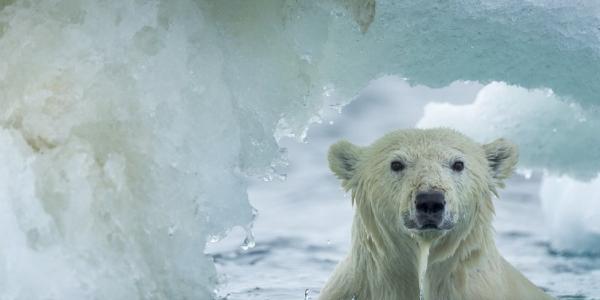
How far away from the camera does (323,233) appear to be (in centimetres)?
974

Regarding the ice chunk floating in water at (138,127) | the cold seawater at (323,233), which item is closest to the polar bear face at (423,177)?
the ice chunk floating in water at (138,127)

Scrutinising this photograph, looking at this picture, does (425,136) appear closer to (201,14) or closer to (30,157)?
(201,14)

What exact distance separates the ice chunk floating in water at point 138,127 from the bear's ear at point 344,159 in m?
0.29

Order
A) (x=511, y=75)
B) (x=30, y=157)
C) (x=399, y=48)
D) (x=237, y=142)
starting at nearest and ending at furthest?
(x=30, y=157)
(x=237, y=142)
(x=399, y=48)
(x=511, y=75)

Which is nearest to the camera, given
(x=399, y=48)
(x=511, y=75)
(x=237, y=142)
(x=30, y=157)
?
(x=30, y=157)

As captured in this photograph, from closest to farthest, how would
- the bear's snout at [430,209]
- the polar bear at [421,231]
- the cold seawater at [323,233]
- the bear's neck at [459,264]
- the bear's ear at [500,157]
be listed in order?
the bear's snout at [430,209], the polar bear at [421,231], the bear's neck at [459,264], the bear's ear at [500,157], the cold seawater at [323,233]

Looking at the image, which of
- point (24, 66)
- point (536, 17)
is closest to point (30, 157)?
point (24, 66)

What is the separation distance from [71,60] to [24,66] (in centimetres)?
22

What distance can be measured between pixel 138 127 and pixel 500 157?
6.34 feet

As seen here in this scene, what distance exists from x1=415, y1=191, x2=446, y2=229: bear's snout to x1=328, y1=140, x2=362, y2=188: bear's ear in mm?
947

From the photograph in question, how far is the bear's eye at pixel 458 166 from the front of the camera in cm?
496

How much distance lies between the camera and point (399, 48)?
228 inches

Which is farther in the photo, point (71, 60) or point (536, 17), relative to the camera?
point (536, 17)

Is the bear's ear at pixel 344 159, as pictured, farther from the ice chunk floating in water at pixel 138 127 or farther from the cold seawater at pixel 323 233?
the cold seawater at pixel 323 233
